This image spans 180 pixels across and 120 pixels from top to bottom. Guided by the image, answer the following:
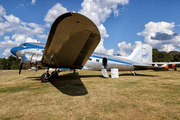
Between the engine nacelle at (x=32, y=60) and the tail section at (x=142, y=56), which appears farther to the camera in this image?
the tail section at (x=142, y=56)

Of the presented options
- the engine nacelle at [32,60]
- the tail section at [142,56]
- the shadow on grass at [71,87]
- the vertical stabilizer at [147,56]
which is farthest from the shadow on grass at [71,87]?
the vertical stabilizer at [147,56]

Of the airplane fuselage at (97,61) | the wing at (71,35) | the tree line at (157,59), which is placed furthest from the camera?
the tree line at (157,59)

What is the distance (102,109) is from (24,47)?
30.4ft

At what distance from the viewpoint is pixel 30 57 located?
7555 mm

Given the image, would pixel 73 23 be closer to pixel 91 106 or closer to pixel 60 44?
pixel 60 44

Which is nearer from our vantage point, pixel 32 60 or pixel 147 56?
pixel 32 60

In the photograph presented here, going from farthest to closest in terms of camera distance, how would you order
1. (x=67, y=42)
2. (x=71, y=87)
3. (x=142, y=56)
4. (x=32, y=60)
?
(x=142, y=56) → (x=32, y=60) → (x=71, y=87) → (x=67, y=42)

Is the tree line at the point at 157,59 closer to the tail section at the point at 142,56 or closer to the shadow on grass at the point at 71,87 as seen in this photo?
the tail section at the point at 142,56

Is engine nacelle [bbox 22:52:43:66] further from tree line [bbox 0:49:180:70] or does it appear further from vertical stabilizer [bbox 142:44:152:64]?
tree line [bbox 0:49:180:70]

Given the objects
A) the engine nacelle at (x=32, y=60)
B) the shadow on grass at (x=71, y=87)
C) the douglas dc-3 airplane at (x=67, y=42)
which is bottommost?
Answer: the shadow on grass at (x=71, y=87)

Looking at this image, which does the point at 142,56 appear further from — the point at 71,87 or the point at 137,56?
the point at 71,87

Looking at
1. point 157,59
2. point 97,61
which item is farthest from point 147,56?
point 157,59

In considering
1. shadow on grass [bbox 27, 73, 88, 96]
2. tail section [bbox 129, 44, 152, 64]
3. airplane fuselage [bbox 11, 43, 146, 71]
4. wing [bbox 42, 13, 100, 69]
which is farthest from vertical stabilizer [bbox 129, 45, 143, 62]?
wing [bbox 42, 13, 100, 69]

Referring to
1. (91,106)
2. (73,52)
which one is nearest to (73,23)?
(73,52)
